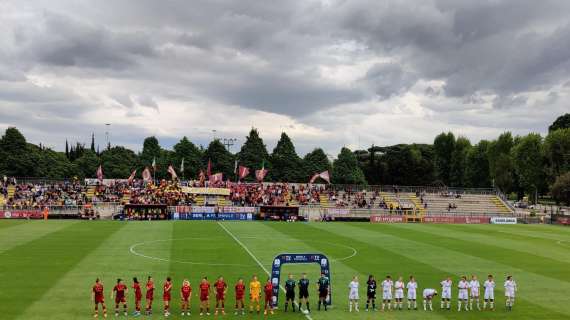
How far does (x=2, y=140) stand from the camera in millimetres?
108188

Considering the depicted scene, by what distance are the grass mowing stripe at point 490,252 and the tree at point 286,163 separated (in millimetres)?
56646

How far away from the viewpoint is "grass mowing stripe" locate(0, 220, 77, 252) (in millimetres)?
41328

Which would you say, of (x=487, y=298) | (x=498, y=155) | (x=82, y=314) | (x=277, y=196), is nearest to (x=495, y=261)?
(x=487, y=298)

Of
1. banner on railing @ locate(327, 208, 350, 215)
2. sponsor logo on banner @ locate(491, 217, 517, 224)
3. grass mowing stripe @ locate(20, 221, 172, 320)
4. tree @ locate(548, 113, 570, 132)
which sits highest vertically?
tree @ locate(548, 113, 570, 132)

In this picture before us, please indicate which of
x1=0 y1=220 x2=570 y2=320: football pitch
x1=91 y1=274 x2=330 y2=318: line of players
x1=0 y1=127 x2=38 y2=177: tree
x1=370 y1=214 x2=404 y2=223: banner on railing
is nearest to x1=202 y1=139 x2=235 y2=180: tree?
x1=0 y1=127 x2=38 y2=177: tree

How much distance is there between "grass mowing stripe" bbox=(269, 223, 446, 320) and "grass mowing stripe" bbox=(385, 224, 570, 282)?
7107mm

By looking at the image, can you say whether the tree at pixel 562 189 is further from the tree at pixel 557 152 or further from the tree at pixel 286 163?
the tree at pixel 286 163

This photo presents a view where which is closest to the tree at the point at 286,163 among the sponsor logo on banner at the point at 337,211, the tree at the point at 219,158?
the tree at the point at 219,158

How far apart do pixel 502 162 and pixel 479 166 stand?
42.0 feet

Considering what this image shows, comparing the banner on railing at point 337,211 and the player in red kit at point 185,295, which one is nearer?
the player in red kit at point 185,295

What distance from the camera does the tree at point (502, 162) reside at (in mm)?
114250

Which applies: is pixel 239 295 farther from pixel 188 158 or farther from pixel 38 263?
pixel 188 158

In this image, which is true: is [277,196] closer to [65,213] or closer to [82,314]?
[65,213]

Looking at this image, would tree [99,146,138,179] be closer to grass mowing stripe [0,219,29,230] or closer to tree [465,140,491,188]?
grass mowing stripe [0,219,29,230]
